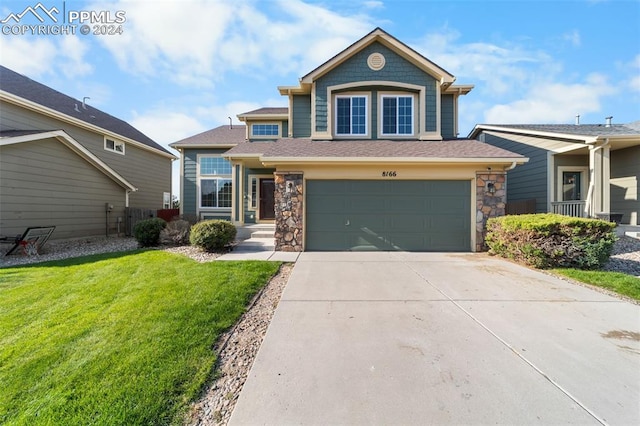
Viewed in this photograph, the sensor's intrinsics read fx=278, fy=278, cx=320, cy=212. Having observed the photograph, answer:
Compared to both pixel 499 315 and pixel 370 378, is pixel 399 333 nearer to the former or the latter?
pixel 370 378

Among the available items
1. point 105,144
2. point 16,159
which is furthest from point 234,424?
point 105,144

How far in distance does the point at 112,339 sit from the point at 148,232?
6.96m

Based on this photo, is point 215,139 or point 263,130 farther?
point 215,139

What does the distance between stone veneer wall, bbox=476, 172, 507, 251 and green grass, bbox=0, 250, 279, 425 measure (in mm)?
6643

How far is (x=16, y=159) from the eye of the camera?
29.8 feet

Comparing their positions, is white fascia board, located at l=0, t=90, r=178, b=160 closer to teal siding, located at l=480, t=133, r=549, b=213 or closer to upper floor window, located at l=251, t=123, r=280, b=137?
upper floor window, located at l=251, t=123, r=280, b=137

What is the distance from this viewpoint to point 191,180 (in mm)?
15156

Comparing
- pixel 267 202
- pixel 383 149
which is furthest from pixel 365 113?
pixel 267 202

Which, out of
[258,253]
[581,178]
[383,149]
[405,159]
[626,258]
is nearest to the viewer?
[626,258]

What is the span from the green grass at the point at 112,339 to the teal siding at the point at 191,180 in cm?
920

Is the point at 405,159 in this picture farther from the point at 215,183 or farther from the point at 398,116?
the point at 215,183

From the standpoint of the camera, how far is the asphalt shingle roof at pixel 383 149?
8445 mm

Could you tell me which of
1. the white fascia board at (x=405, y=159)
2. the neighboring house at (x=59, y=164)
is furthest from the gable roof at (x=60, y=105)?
the white fascia board at (x=405, y=159)

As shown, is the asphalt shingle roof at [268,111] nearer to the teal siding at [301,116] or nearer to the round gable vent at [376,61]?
the teal siding at [301,116]
